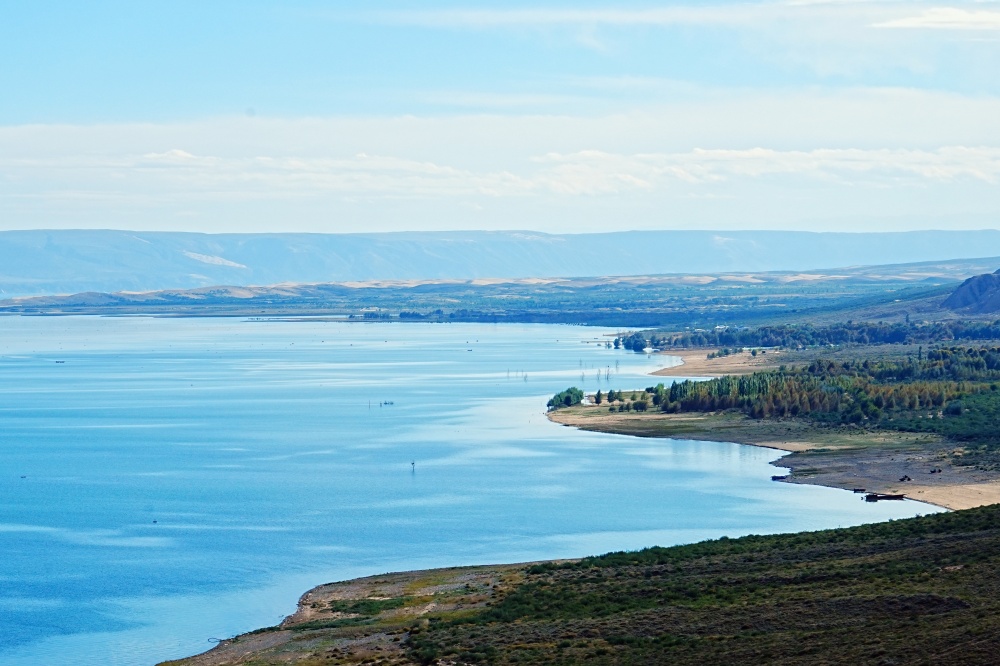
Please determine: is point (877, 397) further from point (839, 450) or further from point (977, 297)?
point (977, 297)

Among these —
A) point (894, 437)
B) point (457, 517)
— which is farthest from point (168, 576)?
point (894, 437)

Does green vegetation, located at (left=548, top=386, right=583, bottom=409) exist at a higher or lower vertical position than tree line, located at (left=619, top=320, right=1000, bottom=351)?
lower

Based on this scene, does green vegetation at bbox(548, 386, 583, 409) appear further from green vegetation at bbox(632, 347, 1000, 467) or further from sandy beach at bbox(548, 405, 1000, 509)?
green vegetation at bbox(632, 347, 1000, 467)

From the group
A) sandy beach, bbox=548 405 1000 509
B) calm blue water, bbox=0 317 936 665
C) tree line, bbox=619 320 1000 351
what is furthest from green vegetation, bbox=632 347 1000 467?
tree line, bbox=619 320 1000 351

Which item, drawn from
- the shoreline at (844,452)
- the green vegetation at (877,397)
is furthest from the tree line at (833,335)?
the shoreline at (844,452)

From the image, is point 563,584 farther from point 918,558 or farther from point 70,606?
point 70,606

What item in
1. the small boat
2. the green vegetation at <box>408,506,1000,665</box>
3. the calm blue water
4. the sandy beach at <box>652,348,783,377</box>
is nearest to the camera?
the green vegetation at <box>408,506,1000,665</box>
